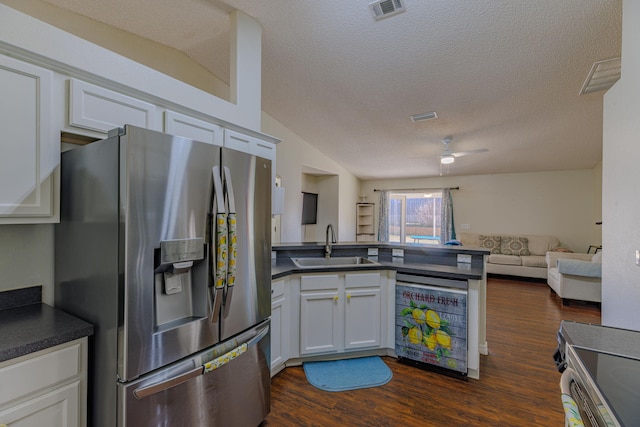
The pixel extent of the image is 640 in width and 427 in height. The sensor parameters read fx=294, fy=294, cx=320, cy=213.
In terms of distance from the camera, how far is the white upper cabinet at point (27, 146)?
1.25 metres

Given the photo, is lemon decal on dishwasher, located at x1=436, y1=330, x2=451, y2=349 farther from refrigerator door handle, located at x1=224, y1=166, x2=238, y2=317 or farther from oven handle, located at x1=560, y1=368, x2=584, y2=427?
refrigerator door handle, located at x1=224, y1=166, x2=238, y2=317

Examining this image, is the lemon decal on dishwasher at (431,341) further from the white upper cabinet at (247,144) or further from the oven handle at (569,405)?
the white upper cabinet at (247,144)

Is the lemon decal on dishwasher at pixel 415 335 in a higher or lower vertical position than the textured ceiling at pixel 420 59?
lower

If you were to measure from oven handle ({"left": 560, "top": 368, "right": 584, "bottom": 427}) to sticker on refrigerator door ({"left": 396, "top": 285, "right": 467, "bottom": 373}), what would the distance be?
145 centimetres

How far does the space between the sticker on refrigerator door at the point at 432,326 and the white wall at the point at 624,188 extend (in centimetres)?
91

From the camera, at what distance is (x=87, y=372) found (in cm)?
129

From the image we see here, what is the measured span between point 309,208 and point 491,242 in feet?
13.6

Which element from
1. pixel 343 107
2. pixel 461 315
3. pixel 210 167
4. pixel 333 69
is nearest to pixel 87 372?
pixel 210 167

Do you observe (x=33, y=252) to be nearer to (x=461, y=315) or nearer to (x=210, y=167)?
(x=210, y=167)

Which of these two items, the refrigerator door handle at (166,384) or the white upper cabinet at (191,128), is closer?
the refrigerator door handle at (166,384)

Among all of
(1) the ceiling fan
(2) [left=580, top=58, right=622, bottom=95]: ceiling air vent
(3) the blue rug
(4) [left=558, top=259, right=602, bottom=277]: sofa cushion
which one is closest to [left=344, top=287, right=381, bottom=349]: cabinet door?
(3) the blue rug

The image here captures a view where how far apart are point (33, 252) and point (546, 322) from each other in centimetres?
496

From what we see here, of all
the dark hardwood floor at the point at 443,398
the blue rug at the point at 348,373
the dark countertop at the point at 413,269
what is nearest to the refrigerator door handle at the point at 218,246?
the dark countertop at the point at 413,269

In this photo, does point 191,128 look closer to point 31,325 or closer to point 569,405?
point 31,325
